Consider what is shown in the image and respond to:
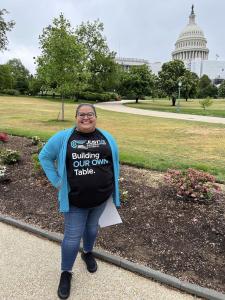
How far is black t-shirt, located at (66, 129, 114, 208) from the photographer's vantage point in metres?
3.22

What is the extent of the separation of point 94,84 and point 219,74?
330ft

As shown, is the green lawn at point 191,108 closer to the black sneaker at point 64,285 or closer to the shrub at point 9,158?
the shrub at point 9,158

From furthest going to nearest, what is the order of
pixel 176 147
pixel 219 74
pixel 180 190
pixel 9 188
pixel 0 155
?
pixel 219 74
pixel 176 147
pixel 0 155
pixel 9 188
pixel 180 190

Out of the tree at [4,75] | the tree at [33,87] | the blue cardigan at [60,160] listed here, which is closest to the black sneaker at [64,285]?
the blue cardigan at [60,160]

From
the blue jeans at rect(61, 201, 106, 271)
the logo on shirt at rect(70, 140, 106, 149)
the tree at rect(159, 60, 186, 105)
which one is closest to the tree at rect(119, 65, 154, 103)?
the tree at rect(159, 60, 186, 105)

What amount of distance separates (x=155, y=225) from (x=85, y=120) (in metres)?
2.20

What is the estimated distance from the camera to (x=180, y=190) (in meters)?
5.54

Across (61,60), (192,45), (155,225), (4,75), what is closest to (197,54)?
(192,45)

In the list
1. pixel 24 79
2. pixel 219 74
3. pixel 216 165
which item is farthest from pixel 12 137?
pixel 219 74

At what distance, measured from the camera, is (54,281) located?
142 inches

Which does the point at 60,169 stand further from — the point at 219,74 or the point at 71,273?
the point at 219,74

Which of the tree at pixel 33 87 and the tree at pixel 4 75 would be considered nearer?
the tree at pixel 4 75

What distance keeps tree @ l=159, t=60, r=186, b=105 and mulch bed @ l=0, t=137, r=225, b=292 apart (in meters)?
42.0

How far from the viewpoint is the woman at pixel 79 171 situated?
323cm
